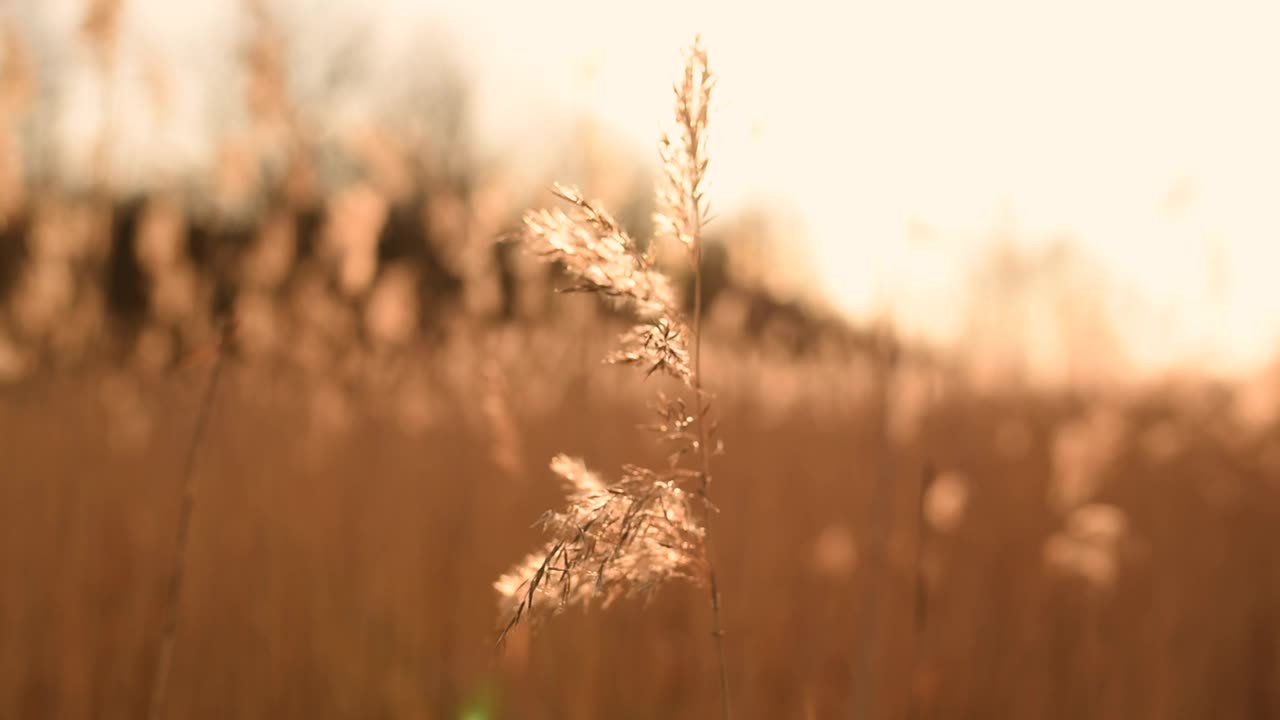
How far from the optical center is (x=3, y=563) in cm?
243

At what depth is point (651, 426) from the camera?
0.45 meters

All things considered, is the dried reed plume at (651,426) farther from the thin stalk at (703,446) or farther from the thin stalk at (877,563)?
the thin stalk at (877,563)

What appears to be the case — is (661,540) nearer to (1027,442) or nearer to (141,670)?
(141,670)

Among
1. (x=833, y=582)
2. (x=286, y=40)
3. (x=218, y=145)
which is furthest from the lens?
(x=833, y=582)

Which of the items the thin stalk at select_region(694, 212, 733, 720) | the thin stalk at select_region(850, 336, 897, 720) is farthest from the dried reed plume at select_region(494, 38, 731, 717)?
the thin stalk at select_region(850, 336, 897, 720)

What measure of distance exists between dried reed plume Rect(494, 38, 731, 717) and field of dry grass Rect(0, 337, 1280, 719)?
308mm

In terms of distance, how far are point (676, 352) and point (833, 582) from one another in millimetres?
2279

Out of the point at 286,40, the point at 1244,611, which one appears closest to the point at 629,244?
the point at 286,40

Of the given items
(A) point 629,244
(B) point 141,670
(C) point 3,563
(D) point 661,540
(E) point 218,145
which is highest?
(E) point 218,145

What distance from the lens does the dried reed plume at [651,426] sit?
446mm

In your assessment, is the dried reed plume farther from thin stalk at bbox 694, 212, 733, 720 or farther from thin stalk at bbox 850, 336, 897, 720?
thin stalk at bbox 850, 336, 897, 720

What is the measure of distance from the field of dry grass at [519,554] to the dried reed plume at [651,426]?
31cm

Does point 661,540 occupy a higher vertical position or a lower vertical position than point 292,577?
higher

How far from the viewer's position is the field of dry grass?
2045mm
